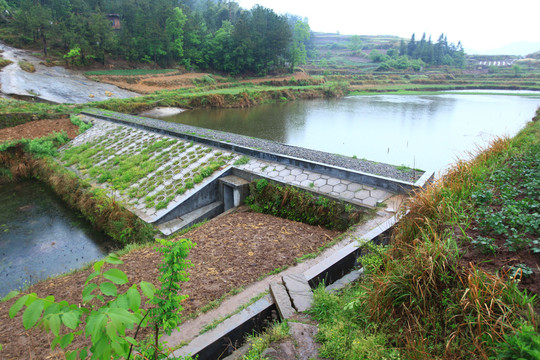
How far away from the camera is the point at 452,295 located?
3016mm

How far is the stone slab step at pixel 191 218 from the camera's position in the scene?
7.86 metres

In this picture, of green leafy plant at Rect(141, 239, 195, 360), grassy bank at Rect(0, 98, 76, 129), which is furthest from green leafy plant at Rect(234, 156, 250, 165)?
grassy bank at Rect(0, 98, 76, 129)

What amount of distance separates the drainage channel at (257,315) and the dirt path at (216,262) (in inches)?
27.9

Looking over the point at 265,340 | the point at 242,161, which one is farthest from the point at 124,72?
the point at 265,340

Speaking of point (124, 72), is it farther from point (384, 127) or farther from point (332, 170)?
point (332, 170)

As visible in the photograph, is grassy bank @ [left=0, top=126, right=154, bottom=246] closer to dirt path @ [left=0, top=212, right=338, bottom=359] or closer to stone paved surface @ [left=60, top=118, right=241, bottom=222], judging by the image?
stone paved surface @ [left=60, top=118, right=241, bottom=222]

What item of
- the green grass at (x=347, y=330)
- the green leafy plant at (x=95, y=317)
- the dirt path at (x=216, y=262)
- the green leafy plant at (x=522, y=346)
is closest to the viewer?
the green leafy plant at (x=95, y=317)

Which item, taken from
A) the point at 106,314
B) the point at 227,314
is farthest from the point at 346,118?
the point at 106,314

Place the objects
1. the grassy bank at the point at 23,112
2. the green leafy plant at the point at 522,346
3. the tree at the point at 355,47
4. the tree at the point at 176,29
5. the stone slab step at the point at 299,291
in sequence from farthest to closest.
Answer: the tree at the point at 355,47, the tree at the point at 176,29, the grassy bank at the point at 23,112, the stone slab step at the point at 299,291, the green leafy plant at the point at 522,346

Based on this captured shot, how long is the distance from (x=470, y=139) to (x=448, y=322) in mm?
17339

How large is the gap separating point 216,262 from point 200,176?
403cm

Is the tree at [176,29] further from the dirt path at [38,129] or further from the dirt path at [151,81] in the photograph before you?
the dirt path at [38,129]

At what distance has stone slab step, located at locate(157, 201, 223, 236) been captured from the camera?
25.8 ft

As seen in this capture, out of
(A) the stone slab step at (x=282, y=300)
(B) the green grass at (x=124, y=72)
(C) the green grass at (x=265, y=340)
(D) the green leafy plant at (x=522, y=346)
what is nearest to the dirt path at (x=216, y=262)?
(A) the stone slab step at (x=282, y=300)
